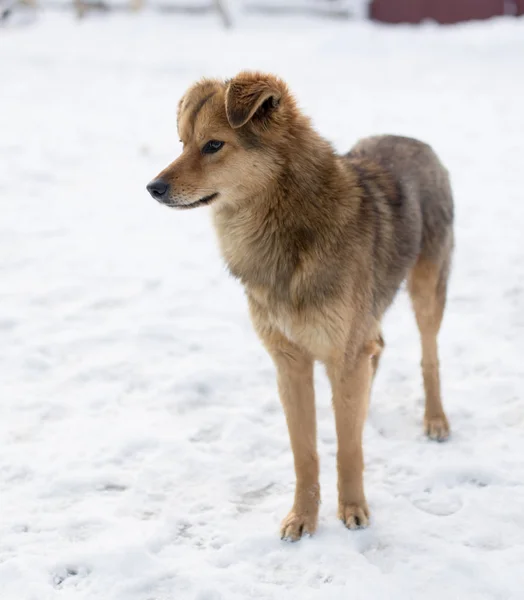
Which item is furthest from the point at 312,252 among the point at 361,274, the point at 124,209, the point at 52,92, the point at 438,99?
the point at 52,92

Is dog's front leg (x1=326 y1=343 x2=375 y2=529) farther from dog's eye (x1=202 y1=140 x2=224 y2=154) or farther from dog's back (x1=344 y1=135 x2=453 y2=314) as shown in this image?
dog's eye (x1=202 y1=140 x2=224 y2=154)

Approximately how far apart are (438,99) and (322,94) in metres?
2.22

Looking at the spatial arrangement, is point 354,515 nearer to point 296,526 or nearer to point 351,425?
point 296,526

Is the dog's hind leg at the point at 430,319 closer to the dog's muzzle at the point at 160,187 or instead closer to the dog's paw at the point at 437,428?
the dog's paw at the point at 437,428

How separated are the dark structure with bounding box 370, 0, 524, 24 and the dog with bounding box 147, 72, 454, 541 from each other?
58.9 ft

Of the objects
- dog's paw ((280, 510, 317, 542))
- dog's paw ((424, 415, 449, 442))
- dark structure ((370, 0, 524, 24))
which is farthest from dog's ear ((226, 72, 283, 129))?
dark structure ((370, 0, 524, 24))

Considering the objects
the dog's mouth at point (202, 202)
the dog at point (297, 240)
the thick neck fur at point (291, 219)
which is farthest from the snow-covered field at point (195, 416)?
the dog's mouth at point (202, 202)

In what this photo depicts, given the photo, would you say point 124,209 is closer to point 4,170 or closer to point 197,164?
point 4,170

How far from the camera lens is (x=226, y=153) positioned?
3188 mm

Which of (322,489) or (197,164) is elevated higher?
(197,164)

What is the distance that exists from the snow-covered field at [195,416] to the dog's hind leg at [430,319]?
13 centimetres

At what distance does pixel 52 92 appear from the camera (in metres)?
13.5

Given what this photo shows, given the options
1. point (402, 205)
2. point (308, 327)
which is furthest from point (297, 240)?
point (402, 205)

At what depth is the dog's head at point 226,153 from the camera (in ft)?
10.3
